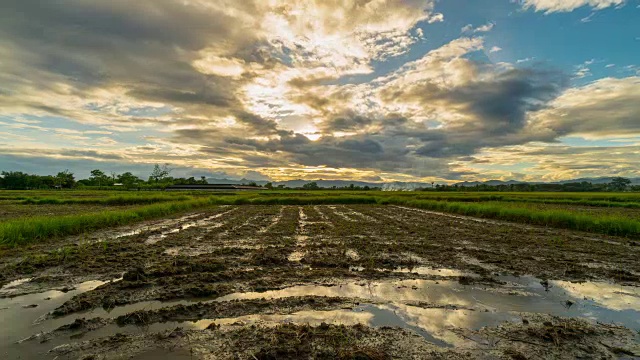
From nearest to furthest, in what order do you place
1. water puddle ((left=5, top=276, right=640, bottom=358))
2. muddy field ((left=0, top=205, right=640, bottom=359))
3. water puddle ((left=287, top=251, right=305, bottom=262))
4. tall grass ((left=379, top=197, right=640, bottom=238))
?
muddy field ((left=0, top=205, right=640, bottom=359)) → water puddle ((left=5, top=276, right=640, bottom=358)) → water puddle ((left=287, top=251, right=305, bottom=262)) → tall grass ((left=379, top=197, right=640, bottom=238))

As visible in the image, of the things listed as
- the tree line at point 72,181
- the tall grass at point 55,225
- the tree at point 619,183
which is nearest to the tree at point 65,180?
the tree line at point 72,181

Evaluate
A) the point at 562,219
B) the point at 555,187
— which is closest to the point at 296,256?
the point at 562,219

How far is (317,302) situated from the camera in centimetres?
511

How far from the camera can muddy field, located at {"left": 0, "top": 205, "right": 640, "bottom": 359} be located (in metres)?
3.72

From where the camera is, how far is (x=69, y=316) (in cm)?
457

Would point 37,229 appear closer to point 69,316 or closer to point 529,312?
point 69,316

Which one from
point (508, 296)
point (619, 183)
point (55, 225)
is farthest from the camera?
point (619, 183)

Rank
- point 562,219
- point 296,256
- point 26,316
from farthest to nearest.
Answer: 1. point 562,219
2. point 296,256
3. point 26,316

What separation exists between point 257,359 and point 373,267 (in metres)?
4.56

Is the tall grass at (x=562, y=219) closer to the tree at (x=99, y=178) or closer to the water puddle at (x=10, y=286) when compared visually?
the water puddle at (x=10, y=286)

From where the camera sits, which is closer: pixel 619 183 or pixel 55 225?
pixel 55 225

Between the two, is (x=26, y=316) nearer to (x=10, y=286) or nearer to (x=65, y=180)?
(x=10, y=286)

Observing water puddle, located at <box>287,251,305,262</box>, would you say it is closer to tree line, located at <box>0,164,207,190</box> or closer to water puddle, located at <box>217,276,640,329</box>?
water puddle, located at <box>217,276,640,329</box>

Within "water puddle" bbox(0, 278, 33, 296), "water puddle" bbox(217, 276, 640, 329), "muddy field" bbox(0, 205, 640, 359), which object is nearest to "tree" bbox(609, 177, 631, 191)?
"muddy field" bbox(0, 205, 640, 359)
